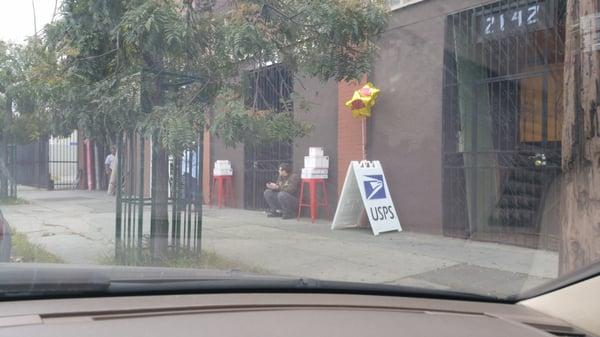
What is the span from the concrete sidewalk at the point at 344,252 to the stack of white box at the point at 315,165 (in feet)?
2.93

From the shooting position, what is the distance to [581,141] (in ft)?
13.3

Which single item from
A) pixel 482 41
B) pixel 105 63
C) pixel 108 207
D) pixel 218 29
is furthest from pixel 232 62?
pixel 108 207

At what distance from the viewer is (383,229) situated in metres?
9.55

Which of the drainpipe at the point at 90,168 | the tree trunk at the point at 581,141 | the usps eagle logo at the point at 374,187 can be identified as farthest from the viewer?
the drainpipe at the point at 90,168

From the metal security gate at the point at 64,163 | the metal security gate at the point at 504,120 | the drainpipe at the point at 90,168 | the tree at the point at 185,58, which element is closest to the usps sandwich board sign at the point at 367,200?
the metal security gate at the point at 504,120

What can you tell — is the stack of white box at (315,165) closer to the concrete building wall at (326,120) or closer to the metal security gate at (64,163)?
the concrete building wall at (326,120)

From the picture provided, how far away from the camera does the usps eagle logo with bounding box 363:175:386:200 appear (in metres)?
9.65

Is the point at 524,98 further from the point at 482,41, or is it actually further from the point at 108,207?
the point at 108,207

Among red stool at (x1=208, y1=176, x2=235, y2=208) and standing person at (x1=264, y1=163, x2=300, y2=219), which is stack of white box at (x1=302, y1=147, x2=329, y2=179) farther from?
red stool at (x1=208, y1=176, x2=235, y2=208)

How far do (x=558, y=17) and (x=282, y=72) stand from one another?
148 inches

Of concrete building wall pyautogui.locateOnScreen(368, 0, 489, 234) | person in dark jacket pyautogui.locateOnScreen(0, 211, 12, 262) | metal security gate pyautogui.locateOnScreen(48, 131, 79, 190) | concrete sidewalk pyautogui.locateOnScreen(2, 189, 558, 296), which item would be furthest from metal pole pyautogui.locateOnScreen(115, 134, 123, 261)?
metal security gate pyautogui.locateOnScreen(48, 131, 79, 190)

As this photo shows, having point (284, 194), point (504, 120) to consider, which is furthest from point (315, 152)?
point (504, 120)

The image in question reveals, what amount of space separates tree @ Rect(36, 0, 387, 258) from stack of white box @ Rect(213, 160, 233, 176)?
23.6ft

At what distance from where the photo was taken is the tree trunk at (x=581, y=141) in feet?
12.9
